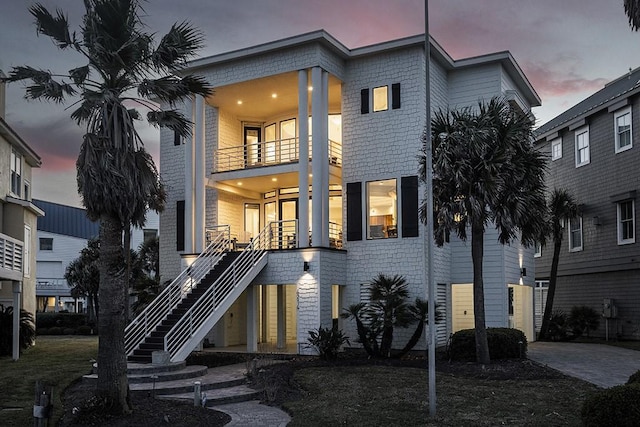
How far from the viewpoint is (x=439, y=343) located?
78.3ft

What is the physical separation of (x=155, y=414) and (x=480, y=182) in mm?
10115

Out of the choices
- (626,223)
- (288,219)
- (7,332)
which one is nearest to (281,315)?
(288,219)

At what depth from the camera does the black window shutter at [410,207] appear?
75.0ft

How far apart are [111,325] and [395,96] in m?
14.3

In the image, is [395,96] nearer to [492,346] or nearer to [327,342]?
[327,342]

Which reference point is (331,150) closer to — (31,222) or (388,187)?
(388,187)

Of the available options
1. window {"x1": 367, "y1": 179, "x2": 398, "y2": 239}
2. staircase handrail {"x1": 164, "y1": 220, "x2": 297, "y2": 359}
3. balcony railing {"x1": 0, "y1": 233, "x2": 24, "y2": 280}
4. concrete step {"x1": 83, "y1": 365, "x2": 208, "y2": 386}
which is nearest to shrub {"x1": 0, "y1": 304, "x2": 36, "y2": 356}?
balcony railing {"x1": 0, "y1": 233, "x2": 24, "y2": 280}

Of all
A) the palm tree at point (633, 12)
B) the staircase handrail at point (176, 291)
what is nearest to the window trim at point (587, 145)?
the staircase handrail at point (176, 291)

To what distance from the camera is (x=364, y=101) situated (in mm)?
24266

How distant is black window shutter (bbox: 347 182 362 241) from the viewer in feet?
78.2

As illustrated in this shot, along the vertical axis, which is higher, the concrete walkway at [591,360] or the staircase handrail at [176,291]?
the staircase handrail at [176,291]

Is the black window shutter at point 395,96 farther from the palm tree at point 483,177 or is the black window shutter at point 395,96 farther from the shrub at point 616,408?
the shrub at point 616,408

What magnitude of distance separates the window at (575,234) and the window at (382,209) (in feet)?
40.6

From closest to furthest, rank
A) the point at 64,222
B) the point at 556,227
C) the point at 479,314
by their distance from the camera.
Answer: the point at 479,314
the point at 556,227
the point at 64,222
